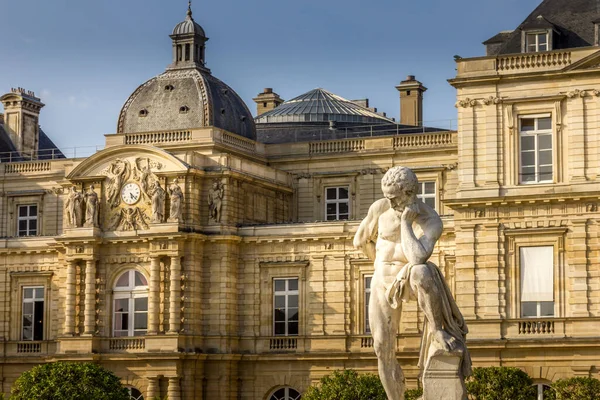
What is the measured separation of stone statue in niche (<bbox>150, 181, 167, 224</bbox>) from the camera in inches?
2036

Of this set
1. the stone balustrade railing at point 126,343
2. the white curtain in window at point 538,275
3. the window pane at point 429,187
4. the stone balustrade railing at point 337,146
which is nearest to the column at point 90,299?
A: the stone balustrade railing at point 126,343

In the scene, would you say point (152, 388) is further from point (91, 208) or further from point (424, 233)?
point (424, 233)

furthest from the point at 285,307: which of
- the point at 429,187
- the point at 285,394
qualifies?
the point at 429,187

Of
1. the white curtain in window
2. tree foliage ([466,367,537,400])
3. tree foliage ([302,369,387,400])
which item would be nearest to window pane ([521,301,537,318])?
the white curtain in window

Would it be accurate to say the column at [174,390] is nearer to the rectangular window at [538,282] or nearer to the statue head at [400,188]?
the rectangular window at [538,282]

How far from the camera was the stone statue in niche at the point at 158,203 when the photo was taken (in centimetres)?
5172

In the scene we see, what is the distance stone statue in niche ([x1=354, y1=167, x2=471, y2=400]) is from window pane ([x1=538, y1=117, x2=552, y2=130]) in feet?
91.9

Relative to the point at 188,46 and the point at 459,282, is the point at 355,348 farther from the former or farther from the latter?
the point at 188,46

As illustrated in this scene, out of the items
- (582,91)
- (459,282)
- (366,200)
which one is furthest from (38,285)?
(582,91)

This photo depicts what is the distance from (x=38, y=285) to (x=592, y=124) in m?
23.7

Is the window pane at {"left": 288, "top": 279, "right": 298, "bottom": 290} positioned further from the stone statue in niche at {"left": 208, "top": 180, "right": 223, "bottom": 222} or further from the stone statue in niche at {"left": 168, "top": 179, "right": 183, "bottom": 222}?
the stone statue in niche at {"left": 168, "top": 179, "right": 183, "bottom": 222}

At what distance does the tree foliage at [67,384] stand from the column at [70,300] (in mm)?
A: 7348

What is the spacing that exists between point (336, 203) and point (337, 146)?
89.6 inches

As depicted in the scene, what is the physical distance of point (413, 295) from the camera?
17.4 metres
